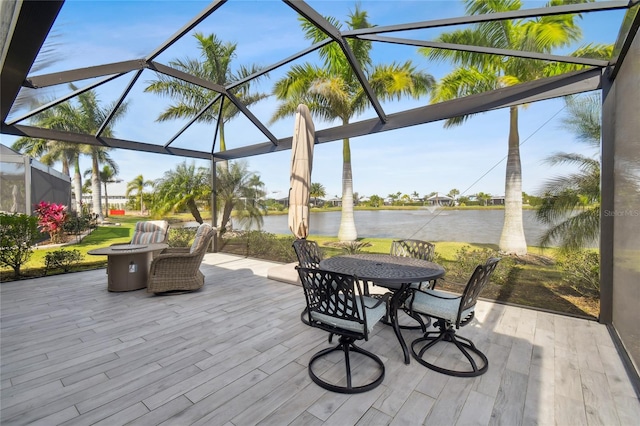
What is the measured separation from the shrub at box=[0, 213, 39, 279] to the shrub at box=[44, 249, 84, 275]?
0.36 metres

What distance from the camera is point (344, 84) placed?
7.48 meters

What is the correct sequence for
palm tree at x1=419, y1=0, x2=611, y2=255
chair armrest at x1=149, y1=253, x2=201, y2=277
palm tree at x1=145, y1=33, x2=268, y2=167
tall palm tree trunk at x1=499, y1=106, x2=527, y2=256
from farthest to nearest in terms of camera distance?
palm tree at x1=145, y1=33, x2=268, y2=167, tall palm tree trunk at x1=499, y1=106, x2=527, y2=256, chair armrest at x1=149, y1=253, x2=201, y2=277, palm tree at x1=419, y1=0, x2=611, y2=255

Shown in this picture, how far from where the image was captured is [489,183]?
5.41m

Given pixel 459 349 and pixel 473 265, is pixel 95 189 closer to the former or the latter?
pixel 473 265

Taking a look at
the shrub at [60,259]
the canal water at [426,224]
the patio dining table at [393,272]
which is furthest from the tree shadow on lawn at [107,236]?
the patio dining table at [393,272]

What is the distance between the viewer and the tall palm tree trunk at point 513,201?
16.9 ft

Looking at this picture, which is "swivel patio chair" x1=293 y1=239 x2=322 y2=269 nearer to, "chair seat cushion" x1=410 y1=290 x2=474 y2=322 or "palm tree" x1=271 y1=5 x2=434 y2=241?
"chair seat cushion" x1=410 y1=290 x2=474 y2=322

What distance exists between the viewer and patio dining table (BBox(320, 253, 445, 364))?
2.53m

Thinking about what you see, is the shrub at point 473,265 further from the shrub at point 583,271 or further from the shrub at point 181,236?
the shrub at point 181,236

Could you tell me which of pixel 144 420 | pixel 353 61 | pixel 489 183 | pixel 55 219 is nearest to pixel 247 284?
pixel 144 420

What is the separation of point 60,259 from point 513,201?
9496mm

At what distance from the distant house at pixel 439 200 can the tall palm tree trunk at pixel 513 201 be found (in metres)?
0.99

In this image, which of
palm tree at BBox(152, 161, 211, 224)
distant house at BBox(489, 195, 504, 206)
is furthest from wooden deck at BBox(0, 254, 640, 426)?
palm tree at BBox(152, 161, 211, 224)

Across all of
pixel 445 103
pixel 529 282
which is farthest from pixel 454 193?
pixel 445 103
